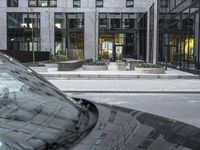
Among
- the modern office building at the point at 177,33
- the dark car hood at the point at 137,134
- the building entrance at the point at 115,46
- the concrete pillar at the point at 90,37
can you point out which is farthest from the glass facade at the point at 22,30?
the dark car hood at the point at 137,134

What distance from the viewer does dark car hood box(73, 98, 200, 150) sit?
2268 millimetres

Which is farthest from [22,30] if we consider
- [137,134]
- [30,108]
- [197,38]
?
[137,134]

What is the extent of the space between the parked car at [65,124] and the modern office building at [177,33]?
977 inches

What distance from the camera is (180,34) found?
34188 millimetres

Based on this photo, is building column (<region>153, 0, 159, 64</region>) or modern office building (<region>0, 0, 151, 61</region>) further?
modern office building (<region>0, 0, 151, 61</region>)

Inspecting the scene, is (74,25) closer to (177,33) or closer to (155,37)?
(155,37)

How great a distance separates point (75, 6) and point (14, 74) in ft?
193

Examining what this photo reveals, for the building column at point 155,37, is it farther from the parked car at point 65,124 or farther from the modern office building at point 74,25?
the parked car at point 65,124

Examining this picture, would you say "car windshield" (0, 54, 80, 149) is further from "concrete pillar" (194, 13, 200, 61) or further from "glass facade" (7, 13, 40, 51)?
"glass facade" (7, 13, 40, 51)

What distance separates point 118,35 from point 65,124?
191ft

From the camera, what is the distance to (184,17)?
105 feet

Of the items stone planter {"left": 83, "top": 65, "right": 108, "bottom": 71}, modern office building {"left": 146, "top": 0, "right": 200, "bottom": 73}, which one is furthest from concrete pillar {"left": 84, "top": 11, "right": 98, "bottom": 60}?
stone planter {"left": 83, "top": 65, "right": 108, "bottom": 71}

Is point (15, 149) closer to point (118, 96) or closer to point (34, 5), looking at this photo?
point (118, 96)

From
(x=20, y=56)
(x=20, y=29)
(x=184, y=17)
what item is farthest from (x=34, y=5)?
(x=184, y=17)
